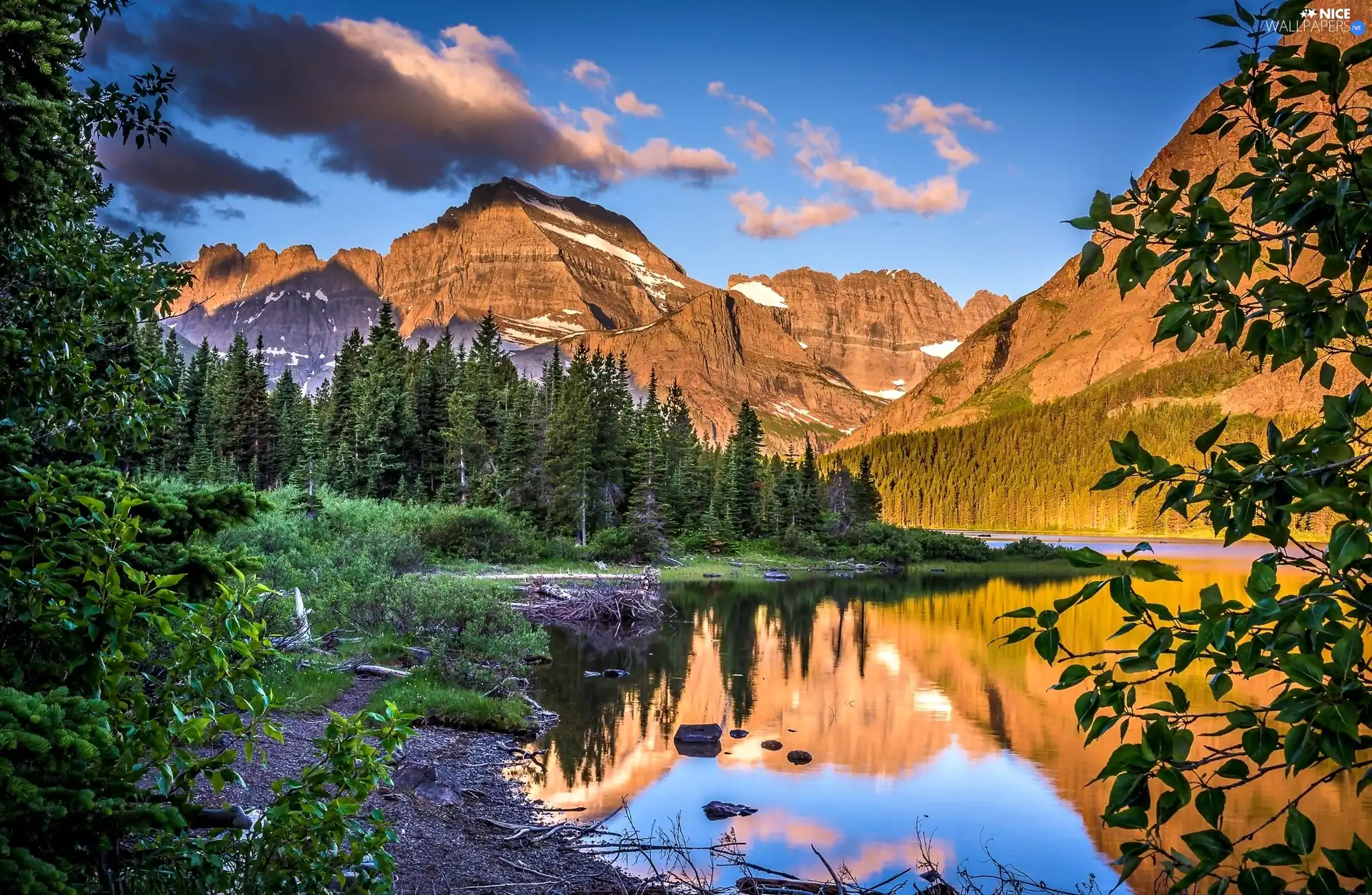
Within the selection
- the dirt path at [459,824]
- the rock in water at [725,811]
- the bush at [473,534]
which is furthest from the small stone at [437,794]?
the bush at [473,534]

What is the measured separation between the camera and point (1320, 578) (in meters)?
2.29

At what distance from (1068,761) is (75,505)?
68.9 ft

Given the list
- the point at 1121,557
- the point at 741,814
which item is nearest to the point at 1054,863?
the point at 741,814

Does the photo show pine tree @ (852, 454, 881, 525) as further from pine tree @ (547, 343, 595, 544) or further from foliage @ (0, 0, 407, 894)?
foliage @ (0, 0, 407, 894)

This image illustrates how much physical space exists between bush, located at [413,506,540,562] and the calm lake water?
1781 cm

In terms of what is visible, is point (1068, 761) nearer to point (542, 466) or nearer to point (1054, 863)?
point (1054, 863)

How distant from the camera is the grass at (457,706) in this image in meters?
18.0

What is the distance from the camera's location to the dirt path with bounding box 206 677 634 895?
9.95m

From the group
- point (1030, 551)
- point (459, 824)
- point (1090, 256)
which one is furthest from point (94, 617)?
point (1030, 551)

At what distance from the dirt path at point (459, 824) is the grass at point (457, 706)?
205cm

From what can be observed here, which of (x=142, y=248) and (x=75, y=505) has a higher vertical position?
(x=142, y=248)

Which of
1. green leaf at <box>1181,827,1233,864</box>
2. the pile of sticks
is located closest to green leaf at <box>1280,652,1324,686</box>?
green leaf at <box>1181,827,1233,864</box>

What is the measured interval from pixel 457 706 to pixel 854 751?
9.29m

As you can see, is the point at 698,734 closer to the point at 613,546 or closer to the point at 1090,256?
the point at 1090,256
